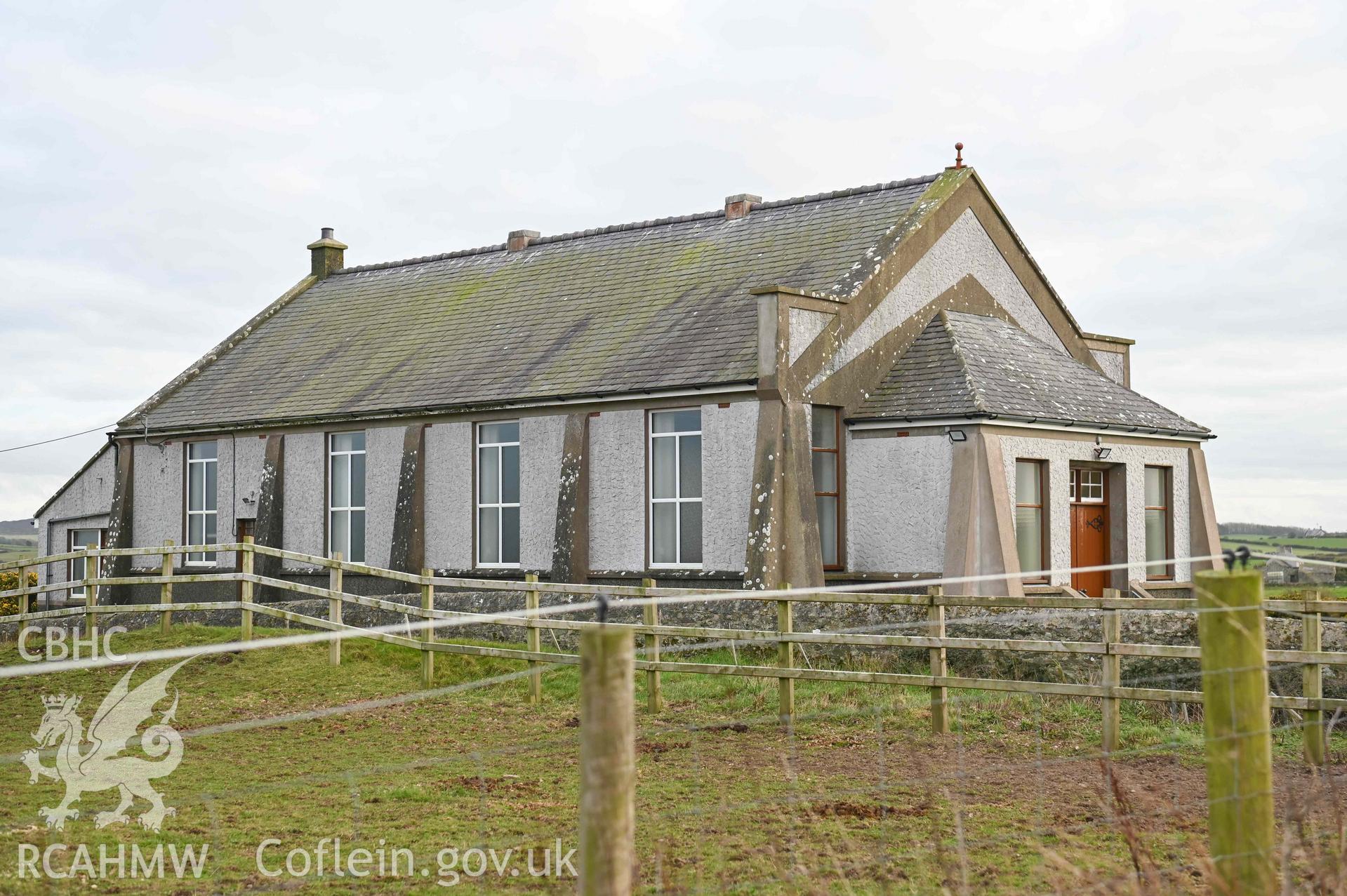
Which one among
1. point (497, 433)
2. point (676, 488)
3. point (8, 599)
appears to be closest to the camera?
point (676, 488)

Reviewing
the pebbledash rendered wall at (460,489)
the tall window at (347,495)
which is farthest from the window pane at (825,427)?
the tall window at (347,495)

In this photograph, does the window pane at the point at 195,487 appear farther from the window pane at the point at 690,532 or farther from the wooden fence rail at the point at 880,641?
the window pane at the point at 690,532

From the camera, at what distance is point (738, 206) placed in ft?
85.7

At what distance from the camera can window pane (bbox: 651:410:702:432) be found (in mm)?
21125

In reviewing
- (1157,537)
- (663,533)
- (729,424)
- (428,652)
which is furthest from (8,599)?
(1157,537)

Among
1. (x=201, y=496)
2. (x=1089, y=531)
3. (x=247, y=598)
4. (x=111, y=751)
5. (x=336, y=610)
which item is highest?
(x=201, y=496)

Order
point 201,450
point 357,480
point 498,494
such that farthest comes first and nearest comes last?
1. point 201,450
2. point 357,480
3. point 498,494

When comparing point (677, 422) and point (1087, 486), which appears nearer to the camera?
point (677, 422)

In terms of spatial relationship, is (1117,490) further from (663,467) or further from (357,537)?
(357,537)

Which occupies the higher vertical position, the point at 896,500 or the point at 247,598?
the point at 896,500

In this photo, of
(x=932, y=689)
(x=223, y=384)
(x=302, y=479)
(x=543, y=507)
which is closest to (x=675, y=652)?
(x=932, y=689)

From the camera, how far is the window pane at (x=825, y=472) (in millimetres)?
20891

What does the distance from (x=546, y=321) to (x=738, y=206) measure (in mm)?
4075

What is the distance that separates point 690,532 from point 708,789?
11290 millimetres
